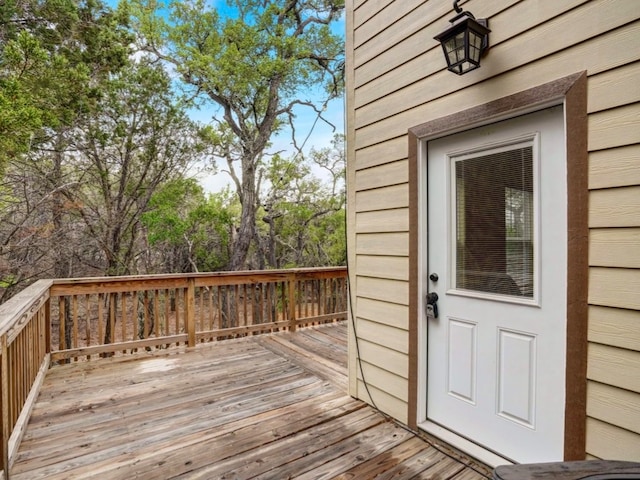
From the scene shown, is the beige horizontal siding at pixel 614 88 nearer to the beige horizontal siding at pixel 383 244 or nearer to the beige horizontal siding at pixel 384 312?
the beige horizontal siding at pixel 383 244

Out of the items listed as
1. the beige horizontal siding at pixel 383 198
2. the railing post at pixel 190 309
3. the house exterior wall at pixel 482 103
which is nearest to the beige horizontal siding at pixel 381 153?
the house exterior wall at pixel 482 103

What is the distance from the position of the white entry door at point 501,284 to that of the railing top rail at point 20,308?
2.45 metres

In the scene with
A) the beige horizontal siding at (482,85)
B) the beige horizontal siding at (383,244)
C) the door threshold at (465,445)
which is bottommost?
the door threshold at (465,445)

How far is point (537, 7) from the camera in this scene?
1667 mm

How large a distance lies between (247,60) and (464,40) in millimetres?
7140

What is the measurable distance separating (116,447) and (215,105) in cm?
796

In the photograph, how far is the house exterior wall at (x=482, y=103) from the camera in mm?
1398

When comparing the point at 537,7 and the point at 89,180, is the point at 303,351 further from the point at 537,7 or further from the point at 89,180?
the point at 89,180

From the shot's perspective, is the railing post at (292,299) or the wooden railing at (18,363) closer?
the wooden railing at (18,363)

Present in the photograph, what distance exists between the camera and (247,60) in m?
7.82

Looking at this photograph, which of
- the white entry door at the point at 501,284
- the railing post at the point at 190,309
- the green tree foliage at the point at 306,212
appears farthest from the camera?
the green tree foliage at the point at 306,212

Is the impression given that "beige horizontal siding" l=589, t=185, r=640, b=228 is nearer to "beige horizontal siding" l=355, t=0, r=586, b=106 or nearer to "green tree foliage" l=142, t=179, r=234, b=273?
"beige horizontal siding" l=355, t=0, r=586, b=106

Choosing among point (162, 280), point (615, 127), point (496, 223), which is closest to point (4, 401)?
point (162, 280)

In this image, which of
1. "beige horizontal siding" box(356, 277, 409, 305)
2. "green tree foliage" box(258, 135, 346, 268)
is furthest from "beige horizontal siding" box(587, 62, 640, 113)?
"green tree foliage" box(258, 135, 346, 268)
